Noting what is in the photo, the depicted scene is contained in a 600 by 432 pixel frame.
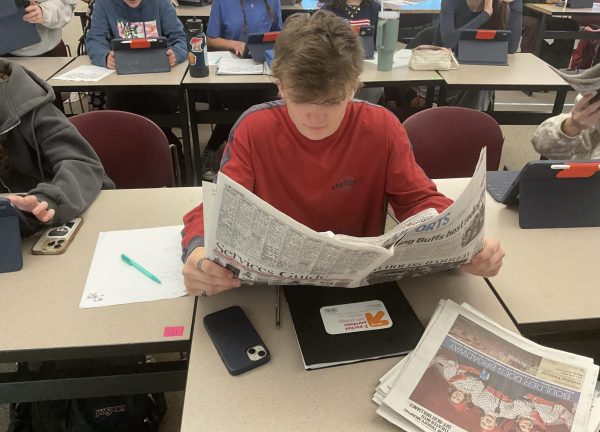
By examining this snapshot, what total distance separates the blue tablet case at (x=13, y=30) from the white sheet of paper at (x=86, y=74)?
402mm

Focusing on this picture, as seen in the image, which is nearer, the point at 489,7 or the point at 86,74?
the point at 86,74

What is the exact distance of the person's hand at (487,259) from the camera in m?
0.94

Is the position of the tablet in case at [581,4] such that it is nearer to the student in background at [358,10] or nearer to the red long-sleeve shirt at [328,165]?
the student in background at [358,10]

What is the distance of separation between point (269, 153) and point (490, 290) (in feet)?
1.86

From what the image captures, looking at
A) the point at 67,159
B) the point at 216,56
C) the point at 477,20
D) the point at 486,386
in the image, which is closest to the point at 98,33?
the point at 216,56

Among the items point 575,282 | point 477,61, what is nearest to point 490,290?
point 575,282

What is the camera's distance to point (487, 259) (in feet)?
3.10

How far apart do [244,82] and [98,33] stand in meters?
0.96

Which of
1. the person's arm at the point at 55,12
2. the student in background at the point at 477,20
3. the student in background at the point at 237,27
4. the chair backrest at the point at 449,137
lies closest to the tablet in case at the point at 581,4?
the student in background at the point at 477,20

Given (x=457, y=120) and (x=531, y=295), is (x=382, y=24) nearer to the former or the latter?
(x=457, y=120)

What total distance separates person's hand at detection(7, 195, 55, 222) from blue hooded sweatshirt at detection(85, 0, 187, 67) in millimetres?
1750

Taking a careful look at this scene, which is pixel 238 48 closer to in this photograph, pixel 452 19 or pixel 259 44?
pixel 259 44

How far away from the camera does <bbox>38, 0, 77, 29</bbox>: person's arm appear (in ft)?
8.96

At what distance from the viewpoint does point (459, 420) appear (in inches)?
28.5
